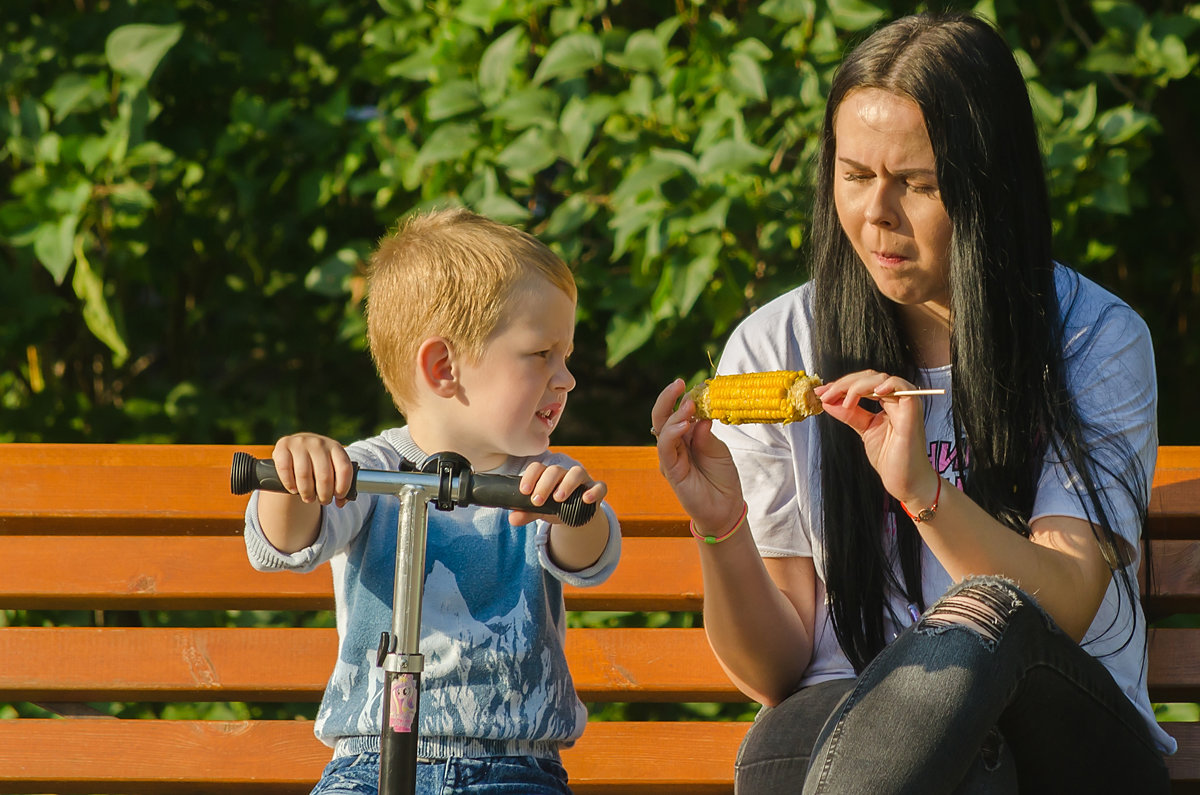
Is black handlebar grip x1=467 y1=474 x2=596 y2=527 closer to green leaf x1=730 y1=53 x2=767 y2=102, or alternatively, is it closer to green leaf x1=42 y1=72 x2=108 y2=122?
green leaf x1=730 y1=53 x2=767 y2=102

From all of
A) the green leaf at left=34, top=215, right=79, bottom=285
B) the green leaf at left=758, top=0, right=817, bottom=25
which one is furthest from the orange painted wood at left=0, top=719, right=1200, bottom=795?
the green leaf at left=758, top=0, right=817, bottom=25

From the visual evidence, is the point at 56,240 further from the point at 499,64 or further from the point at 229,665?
the point at 229,665

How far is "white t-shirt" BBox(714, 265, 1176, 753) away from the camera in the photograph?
2.16 metres

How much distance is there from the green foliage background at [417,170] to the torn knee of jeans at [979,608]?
4.13ft

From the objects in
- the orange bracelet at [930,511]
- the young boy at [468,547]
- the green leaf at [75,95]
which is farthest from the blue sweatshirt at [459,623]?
the green leaf at [75,95]

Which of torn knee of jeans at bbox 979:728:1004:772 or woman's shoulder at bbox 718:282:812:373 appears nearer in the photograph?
torn knee of jeans at bbox 979:728:1004:772

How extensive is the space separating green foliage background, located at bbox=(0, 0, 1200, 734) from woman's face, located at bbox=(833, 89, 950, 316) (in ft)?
2.30

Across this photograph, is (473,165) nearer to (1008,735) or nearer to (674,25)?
(674,25)

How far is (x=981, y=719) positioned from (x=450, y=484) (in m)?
→ 0.74

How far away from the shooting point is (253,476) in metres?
1.67

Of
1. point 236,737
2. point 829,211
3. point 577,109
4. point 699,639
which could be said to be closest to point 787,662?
point 699,639

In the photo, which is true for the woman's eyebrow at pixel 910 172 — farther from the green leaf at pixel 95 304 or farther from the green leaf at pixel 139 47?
the green leaf at pixel 95 304

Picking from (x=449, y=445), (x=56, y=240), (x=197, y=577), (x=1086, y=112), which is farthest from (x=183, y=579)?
(x=1086, y=112)

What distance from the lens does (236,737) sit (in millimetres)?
2484
